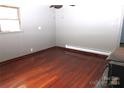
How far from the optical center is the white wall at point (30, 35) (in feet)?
11.3

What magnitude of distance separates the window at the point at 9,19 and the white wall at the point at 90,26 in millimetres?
1892

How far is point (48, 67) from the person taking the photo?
3.17 meters

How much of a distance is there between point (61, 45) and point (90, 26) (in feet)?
5.25

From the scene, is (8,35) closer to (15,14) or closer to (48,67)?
(15,14)

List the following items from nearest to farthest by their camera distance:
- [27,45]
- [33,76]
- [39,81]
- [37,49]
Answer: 1. [39,81]
2. [33,76]
3. [27,45]
4. [37,49]

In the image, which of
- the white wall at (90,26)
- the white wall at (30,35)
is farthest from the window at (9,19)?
the white wall at (90,26)

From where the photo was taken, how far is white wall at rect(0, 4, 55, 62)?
346 centimetres

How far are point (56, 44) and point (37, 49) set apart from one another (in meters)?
1.15

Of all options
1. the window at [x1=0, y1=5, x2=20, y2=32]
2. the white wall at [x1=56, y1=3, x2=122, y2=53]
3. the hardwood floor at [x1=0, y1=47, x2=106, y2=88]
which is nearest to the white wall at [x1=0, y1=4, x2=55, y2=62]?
the window at [x1=0, y1=5, x2=20, y2=32]

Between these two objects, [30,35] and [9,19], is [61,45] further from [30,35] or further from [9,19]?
[9,19]

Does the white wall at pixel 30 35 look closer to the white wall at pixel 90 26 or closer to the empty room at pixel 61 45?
the empty room at pixel 61 45

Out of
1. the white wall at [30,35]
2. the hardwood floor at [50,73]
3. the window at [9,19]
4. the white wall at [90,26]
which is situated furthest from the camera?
the white wall at [90,26]

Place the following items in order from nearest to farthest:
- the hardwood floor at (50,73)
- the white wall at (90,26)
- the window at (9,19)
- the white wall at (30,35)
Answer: the hardwood floor at (50,73) < the window at (9,19) < the white wall at (30,35) < the white wall at (90,26)

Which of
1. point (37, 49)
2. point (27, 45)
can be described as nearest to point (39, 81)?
point (27, 45)
